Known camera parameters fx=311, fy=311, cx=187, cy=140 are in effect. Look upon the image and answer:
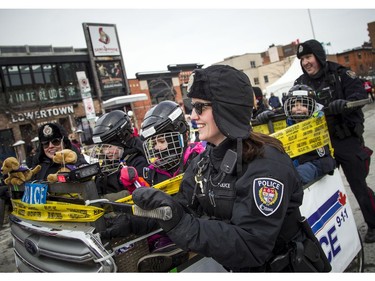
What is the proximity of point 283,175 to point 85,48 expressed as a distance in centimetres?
3271

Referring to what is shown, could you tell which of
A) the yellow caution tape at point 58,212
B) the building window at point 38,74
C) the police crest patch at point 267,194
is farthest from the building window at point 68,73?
the police crest patch at point 267,194

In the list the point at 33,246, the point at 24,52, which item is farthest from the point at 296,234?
the point at 24,52

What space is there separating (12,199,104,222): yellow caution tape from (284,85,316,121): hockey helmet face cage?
6.99 ft

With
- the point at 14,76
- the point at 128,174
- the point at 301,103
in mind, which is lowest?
the point at 128,174

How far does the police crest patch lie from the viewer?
1.37 meters

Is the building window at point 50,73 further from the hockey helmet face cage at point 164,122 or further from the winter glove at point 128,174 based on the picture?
the winter glove at point 128,174

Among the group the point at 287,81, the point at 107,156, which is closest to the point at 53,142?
the point at 107,156

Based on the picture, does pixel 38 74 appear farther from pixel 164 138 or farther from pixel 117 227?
pixel 117 227

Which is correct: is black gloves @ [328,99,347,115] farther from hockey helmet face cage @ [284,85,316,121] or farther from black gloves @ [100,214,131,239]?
black gloves @ [100,214,131,239]

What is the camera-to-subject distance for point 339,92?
3254 millimetres

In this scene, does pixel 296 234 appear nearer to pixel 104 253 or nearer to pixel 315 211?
pixel 315 211

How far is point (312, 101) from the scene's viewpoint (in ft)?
9.77

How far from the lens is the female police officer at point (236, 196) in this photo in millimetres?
1352

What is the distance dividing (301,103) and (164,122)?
4.47 feet
